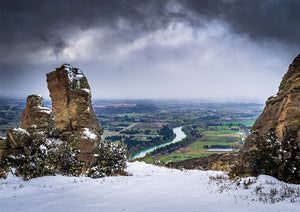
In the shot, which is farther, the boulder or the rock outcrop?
the rock outcrop

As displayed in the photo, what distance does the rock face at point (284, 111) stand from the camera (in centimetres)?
761

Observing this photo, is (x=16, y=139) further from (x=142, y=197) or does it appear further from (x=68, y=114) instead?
(x=142, y=197)

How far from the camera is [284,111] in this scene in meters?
8.07

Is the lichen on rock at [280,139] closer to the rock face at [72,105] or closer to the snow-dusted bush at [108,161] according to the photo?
the snow-dusted bush at [108,161]

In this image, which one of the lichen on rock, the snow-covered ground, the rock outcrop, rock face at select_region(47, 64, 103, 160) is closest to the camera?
the snow-covered ground

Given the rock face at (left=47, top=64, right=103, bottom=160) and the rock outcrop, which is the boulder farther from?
the rock face at (left=47, top=64, right=103, bottom=160)

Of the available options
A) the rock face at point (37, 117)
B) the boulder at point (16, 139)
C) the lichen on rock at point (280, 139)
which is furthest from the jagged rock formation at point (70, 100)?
the lichen on rock at point (280, 139)

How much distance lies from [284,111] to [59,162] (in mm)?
11379

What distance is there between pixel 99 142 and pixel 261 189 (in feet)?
31.2

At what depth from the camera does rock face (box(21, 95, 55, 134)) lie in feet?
37.5

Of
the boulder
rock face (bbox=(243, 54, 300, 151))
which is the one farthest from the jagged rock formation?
rock face (bbox=(243, 54, 300, 151))

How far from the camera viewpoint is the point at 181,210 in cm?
434

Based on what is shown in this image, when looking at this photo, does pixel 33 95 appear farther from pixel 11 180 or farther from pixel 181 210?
pixel 181 210

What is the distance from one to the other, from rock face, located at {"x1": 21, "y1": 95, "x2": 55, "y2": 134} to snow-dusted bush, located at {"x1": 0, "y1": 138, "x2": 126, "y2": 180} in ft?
6.17
